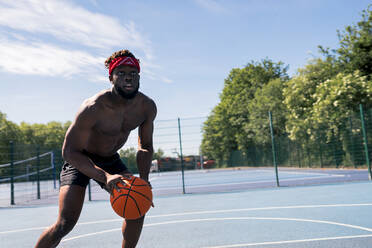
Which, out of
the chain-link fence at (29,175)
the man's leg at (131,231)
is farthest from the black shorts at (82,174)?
the chain-link fence at (29,175)

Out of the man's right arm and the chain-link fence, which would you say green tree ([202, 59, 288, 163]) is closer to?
the chain-link fence

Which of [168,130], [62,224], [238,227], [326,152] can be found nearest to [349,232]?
[238,227]

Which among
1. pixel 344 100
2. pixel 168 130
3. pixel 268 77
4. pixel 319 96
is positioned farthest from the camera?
pixel 268 77

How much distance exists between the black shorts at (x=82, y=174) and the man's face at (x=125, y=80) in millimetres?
747

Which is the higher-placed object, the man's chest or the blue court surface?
the man's chest

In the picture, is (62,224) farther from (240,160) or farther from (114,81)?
(240,160)

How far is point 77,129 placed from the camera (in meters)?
2.85

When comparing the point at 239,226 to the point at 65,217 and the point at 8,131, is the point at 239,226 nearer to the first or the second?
the point at 65,217

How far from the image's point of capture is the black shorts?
9.77 feet

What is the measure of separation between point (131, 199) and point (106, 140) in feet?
2.36

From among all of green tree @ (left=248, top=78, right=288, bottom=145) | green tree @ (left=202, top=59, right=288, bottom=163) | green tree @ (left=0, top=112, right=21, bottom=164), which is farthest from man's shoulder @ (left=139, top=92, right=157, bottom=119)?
green tree @ (left=0, top=112, right=21, bottom=164)

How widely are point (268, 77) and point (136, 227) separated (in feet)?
128

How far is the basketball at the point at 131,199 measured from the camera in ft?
8.58

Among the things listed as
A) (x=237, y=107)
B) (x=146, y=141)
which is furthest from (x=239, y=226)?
(x=237, y=107)
